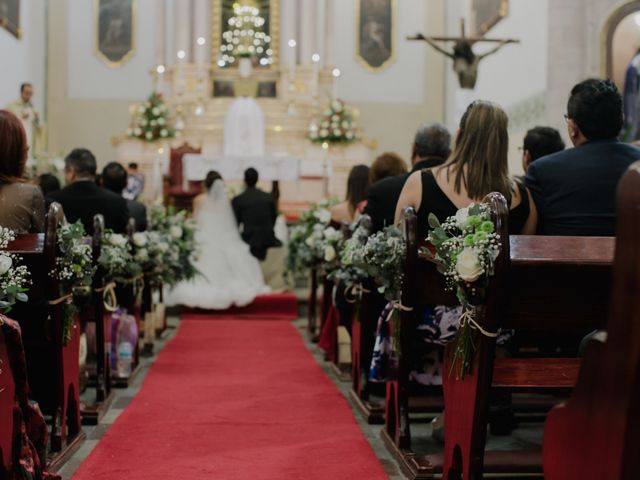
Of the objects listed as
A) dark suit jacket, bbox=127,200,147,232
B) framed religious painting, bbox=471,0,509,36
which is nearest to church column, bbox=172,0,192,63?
framed religious painting, bbox=471,0,509,36

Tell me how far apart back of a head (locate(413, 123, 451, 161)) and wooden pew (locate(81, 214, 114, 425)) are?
5.64 feet

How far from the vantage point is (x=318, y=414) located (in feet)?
16.8

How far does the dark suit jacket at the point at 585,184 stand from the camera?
3.58m

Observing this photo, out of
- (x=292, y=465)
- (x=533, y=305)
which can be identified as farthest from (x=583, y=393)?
(x=292, y=465)

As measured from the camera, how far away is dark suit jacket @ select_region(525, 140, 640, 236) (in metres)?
3.58

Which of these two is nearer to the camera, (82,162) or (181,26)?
(82,162)

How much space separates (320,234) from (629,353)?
5996mm

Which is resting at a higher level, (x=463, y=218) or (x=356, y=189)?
(x=356, y=189)

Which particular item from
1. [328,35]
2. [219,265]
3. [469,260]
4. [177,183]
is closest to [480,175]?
[469,260]

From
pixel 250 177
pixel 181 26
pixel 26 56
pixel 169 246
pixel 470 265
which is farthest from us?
pixel 181 26

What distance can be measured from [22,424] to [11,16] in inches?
597

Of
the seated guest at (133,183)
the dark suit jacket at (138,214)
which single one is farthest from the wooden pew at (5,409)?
the seated guest at (133,183)

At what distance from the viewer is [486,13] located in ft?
55.1

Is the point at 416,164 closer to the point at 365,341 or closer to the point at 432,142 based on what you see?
the point at 432,142
